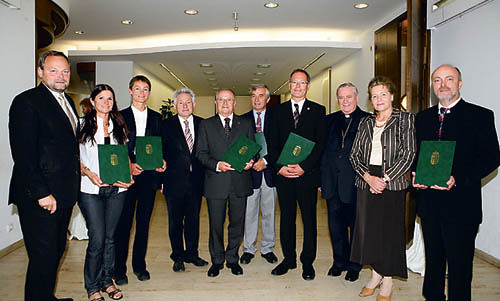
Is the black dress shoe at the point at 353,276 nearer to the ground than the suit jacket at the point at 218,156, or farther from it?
nearer to the ground

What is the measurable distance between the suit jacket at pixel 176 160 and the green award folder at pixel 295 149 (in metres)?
0.83

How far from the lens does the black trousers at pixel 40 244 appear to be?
224 cm

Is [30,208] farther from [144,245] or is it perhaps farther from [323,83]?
[323,83]

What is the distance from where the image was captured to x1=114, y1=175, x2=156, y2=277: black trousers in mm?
3096

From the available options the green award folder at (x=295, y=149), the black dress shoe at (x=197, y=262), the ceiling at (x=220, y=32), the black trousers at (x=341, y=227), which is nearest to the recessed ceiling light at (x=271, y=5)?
the ceiling at (x=220, y=32)

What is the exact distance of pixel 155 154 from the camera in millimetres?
3000

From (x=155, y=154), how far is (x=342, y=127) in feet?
5.22

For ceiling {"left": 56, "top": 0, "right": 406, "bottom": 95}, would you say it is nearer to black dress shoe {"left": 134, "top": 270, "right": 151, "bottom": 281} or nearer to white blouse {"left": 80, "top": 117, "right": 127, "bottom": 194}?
white blouse {"left": 80, "top": 117, "right": 127, "bottom": 194}

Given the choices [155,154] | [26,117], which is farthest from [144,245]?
[26,117]

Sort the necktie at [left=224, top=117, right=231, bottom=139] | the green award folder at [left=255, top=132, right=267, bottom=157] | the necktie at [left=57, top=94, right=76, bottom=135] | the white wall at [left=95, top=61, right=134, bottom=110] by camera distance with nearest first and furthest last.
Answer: the necktie at [left=57, top=94, right=76, bottom=135]
the necktie at [left=224, top=117, right=231, bottom=139]
the green award folder at [left=255, top=132, right=267, bottom=157]
the white wall at [left=95, top=61, right=134, bottom=110]

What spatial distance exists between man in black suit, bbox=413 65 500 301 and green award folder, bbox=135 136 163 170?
1.93 m

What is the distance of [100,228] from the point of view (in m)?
2.68

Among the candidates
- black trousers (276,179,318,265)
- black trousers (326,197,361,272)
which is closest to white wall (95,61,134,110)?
black trousers (276,179,318,265)

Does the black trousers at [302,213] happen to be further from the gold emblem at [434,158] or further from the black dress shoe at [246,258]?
the gold emblem at [434,158]
